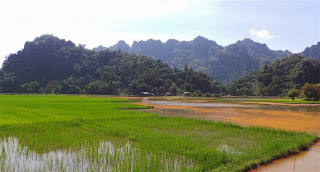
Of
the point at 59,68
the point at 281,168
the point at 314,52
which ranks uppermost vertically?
the point at 314,52

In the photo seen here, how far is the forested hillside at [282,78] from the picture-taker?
62.8 metres

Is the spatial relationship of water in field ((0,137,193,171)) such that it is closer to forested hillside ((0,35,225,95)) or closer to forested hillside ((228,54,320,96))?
forested hillside ((0,35,225,95))

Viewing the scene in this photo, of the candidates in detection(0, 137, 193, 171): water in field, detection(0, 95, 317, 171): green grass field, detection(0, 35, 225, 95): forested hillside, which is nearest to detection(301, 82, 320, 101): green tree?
detection(0, 95, 317, 171): green grass field

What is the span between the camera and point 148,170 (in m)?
6.39

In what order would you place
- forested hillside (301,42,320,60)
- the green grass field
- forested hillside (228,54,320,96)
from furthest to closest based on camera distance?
forested hillside (301,42,320,60), forested hillside (228,54,320,96), the green grass field

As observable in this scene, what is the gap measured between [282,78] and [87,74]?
192ft

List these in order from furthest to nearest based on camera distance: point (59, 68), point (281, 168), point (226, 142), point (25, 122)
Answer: point (59, 68)
point (25, 122)
point (226, 142)
point (281, 168)

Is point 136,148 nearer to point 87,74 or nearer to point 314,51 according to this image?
point 87,74

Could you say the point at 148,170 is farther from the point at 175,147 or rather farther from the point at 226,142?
the point at 226,142

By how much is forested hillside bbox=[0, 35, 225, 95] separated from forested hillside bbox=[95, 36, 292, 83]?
52.7m

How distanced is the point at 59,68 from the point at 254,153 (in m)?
84.7

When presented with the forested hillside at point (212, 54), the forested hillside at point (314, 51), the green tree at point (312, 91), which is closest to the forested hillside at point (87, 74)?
the green tree at point (312, 91)

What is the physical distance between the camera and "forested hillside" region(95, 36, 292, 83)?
138500 mm

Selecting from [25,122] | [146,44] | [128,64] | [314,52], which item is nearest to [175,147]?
[25,122]
